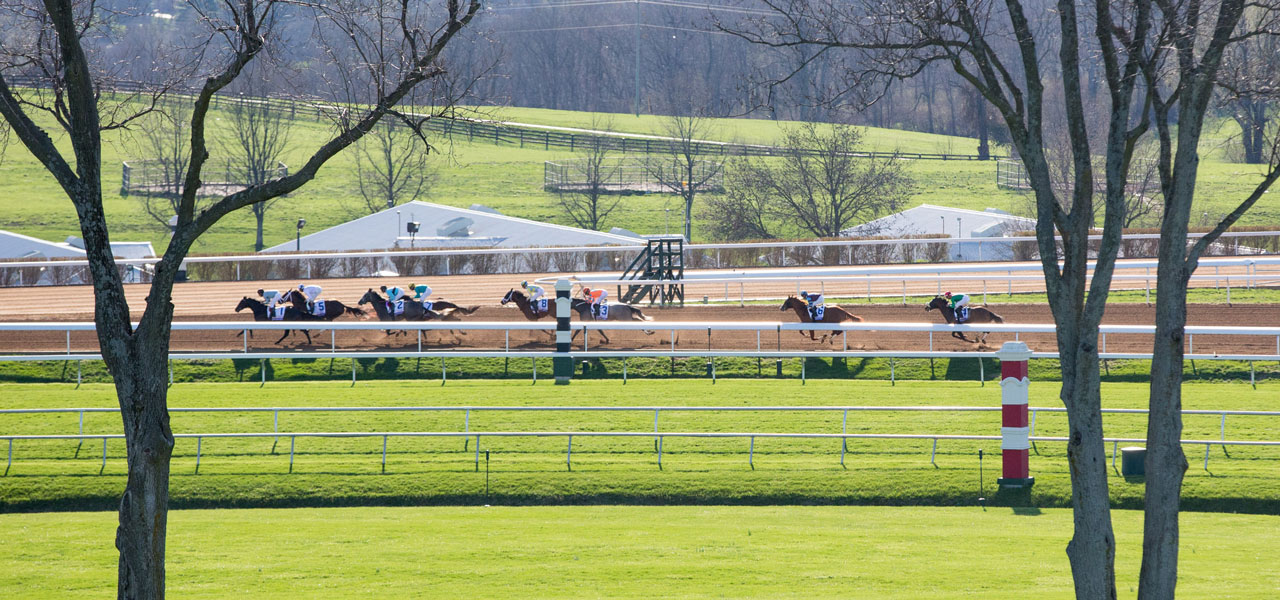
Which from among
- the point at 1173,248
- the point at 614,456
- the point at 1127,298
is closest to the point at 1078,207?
the point at 1173,248

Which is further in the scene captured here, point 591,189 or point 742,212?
point 591,189

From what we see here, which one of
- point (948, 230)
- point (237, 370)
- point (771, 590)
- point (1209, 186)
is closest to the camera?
point (771, 590)

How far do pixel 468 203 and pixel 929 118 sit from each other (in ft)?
131

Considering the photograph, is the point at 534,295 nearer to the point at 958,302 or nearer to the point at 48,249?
the point at 958,302

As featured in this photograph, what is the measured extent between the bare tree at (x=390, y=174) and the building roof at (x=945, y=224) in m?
23.1

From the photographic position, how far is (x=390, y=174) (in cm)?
5031

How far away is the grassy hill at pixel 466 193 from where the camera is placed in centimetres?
4875

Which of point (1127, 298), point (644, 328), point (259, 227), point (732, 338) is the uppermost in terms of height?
point (259, 227)

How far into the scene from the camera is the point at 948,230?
37656 mm

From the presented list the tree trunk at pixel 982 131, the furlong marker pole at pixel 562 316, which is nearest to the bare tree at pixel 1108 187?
the furlong marker pole at pixel 562 316

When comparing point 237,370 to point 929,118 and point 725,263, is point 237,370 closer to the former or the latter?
point 725,263

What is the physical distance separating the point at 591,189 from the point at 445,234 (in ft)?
55.2

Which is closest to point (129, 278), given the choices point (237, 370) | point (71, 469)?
point (237, 370)

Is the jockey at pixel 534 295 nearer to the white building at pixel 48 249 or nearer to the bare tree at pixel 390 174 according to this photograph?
the white building at pixel 48 249
